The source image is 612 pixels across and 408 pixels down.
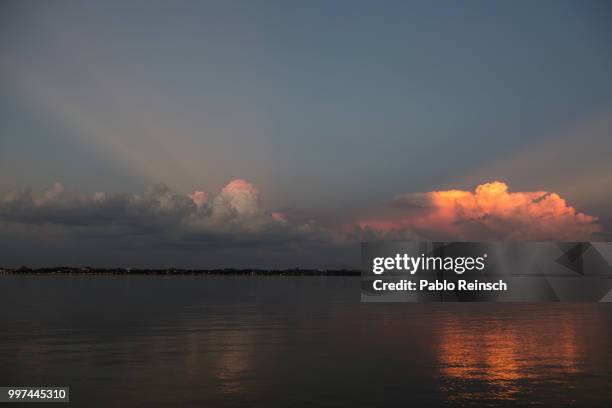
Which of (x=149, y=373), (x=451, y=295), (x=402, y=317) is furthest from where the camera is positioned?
(x=451, y=295)

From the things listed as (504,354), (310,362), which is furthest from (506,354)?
(310,362)

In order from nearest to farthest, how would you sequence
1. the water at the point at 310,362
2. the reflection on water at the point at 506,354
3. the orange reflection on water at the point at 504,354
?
1. the water at the point at 310,362
2. the reflection on water at the point at 506,354
3. the orange reflection on water at the point at 504,354

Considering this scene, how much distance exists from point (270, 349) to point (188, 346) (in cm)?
806

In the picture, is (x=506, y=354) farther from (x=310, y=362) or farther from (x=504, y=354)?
(x=310, y=362)

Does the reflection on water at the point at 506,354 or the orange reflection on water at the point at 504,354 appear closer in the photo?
the reflection on water at the point at 506,354

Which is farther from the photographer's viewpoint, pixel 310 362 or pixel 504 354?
pixel 504 354

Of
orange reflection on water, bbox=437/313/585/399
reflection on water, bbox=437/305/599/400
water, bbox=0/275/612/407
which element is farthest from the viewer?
orange reflection on water, bbox=437/313/585/399

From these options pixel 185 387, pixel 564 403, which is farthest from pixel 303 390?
pixel 564 403

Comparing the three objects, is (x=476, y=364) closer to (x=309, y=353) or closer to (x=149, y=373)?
(x=309, y=353)

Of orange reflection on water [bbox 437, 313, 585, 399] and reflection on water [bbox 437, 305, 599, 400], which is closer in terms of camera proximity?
reflection on water [bbox 437, 305, 599, 400]

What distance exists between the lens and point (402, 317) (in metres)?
94.4

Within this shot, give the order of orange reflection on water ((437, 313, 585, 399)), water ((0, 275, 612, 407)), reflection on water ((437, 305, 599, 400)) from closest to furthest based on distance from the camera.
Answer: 1. water ((0, 275, 612, 407))
2. reflection on water ((437, 305, 599, 400))
3. orange reflection on water ((437, 313, 585, 399))

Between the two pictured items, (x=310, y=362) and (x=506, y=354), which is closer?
(x=310, y=362)

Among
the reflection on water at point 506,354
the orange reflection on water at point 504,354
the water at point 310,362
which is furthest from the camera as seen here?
the orange reflection on water at point 504,354
